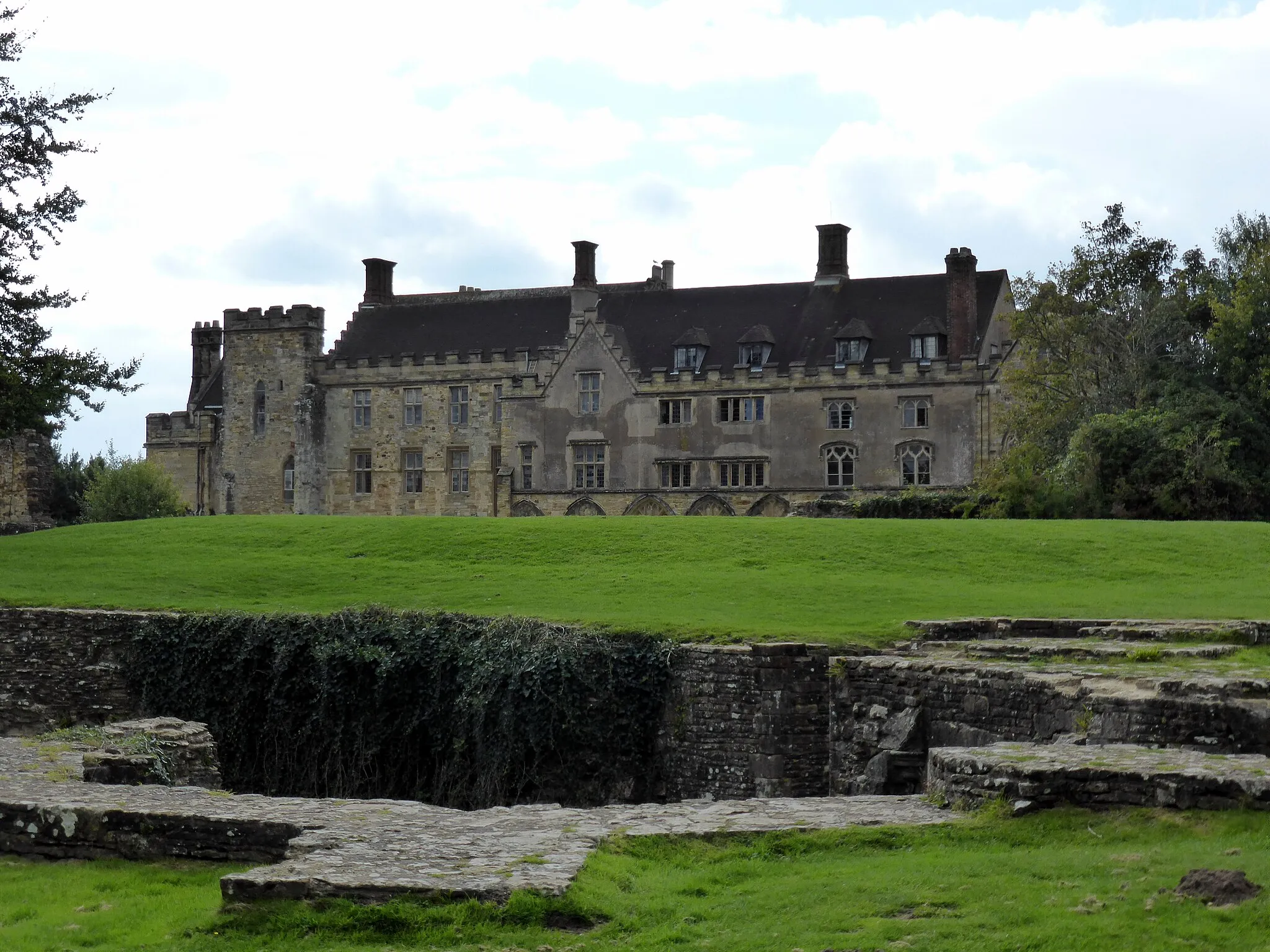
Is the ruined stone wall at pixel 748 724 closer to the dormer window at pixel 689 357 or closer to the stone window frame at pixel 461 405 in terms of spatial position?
Answer: the dormer window at pixel 689 357

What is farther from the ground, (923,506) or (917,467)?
(917,467)

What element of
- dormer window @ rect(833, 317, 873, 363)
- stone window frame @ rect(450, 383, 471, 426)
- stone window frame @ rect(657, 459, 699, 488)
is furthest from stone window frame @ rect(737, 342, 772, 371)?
stone window frame @ rect(450, 383, 471, 426)

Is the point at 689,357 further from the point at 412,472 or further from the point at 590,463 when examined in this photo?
the point at 412,472

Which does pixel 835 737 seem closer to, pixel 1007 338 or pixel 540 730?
pixel 540 730

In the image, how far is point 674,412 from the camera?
66.9m

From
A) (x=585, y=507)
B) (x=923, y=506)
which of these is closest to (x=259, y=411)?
(x=585, y=507)

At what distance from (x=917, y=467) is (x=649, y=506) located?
36.9 feet

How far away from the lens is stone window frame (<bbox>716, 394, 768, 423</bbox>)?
6562cm

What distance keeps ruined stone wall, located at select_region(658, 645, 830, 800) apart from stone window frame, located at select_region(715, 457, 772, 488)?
43898 millimetres

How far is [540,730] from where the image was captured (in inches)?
874

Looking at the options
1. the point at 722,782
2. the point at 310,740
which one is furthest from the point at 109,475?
the point at 722,782

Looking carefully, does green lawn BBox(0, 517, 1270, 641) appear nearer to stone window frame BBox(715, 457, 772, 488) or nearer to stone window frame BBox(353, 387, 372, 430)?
stone window frame BBox(715, 457, 772, 488)

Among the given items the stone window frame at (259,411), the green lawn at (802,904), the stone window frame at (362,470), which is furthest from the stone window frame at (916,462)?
the green lawn at (802,904)

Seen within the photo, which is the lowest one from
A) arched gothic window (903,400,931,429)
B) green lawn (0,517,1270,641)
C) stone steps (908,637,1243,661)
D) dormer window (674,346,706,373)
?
stone steps (908,637,1243,661)
